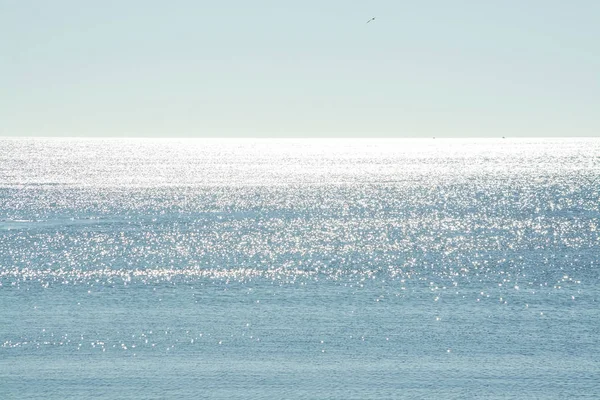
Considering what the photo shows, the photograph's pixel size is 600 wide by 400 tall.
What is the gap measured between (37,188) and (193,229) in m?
46.0

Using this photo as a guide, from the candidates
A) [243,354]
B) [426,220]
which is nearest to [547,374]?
[243,354]

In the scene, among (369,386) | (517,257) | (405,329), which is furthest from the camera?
(517,257)

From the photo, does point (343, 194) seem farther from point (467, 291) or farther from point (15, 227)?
point (467, 291)

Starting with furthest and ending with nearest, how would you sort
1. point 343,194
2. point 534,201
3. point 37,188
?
point 37,188, point 343,194, point 534,201

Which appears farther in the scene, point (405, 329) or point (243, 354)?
point (405, 329)

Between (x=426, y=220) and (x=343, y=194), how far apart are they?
87.2ft

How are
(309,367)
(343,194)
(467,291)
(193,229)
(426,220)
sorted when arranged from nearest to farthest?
(309,367) < (467,291) < (193,229) < (426,220) < (343,194)

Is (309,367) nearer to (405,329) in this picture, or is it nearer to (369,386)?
(369,386)

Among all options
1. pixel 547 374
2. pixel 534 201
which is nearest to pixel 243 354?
pixel 547 374

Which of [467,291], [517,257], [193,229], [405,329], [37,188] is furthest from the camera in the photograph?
[37,188]

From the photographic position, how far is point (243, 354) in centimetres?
1738

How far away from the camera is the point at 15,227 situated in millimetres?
46656

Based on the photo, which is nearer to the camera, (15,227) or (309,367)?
(309,367)

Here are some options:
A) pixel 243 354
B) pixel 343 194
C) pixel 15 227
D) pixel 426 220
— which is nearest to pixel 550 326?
pixel 243 354
